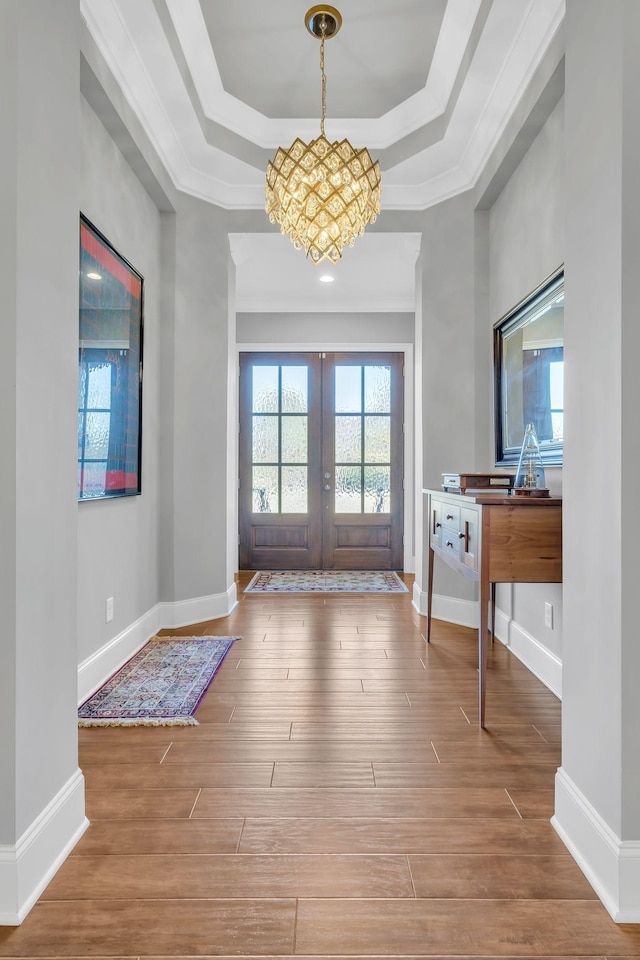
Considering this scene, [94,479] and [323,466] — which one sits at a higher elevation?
[323,466]

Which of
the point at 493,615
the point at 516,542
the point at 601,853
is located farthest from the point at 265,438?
the point at 601,853

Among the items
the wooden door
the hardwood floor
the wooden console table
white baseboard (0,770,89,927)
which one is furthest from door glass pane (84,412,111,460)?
the wooden door

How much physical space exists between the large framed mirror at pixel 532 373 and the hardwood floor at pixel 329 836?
1269mm

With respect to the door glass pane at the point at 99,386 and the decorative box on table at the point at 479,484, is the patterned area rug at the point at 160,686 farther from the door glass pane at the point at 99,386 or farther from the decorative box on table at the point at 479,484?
the decorative box on table at the point at 479,484

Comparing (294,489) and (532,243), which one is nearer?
(532,243)

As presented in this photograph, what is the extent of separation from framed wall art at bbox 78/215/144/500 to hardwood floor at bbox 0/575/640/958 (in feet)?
3.86

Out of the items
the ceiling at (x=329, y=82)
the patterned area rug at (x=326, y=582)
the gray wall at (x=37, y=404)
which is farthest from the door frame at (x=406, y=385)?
the gray wall at (x=37, y=404)

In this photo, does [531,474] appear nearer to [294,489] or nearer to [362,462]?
[362,462]

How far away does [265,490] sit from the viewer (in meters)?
6.10

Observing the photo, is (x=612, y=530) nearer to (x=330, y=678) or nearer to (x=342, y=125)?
(x=330, y=678)

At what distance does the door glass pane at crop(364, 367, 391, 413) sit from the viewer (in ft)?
19.9

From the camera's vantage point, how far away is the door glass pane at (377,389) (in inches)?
238

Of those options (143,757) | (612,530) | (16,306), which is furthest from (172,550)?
(612,530)

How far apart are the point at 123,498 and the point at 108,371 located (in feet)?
Answer: 2.29
